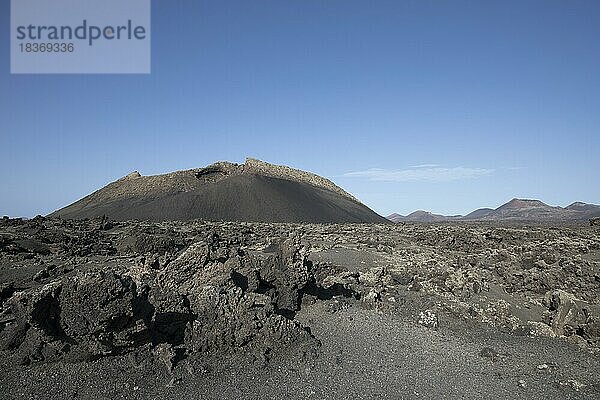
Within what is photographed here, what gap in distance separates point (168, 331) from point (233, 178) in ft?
191

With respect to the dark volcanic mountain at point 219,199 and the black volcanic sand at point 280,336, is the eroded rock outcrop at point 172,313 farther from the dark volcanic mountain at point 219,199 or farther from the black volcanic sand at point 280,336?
the dark volcanic mountain at point 219,199

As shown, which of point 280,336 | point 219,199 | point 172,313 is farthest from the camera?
point 219,199

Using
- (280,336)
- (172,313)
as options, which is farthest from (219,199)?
(280,336)

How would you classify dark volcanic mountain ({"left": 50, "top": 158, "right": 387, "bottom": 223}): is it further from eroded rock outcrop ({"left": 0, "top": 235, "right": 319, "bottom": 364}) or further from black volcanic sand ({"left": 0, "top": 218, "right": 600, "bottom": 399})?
eroded rock outcrop ({"left": 0, "top": 235, "right": 319, "bottom": 364})

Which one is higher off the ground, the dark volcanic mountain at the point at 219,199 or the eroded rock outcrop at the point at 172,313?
the dark volcanic mountain at the point at 219,199

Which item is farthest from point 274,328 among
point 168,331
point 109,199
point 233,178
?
point 109,199

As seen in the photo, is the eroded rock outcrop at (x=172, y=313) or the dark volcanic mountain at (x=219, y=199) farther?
the dark volcanic mountain at (x=219, y=199)

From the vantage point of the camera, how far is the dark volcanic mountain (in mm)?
55844

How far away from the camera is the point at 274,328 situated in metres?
8.77

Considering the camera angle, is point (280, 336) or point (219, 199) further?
point (219, 199)

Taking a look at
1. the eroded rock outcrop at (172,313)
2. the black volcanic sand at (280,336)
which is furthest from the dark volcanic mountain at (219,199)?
the eroded rock outcrop at (172,313)

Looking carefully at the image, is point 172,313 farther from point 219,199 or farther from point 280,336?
point 219,199

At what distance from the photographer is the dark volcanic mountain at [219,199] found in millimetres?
55844

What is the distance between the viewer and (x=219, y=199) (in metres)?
60.0
